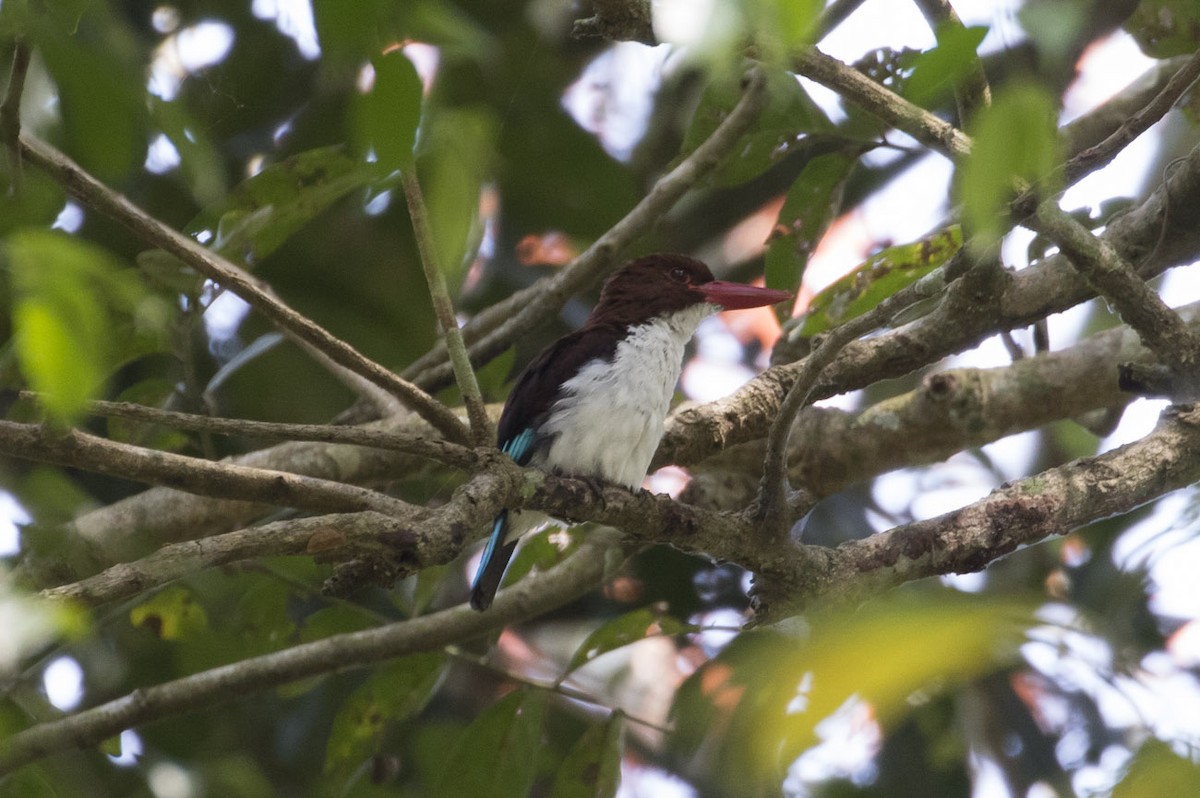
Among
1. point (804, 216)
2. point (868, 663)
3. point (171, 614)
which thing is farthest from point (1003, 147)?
point (171, 614)

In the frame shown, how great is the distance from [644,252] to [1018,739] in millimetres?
2202

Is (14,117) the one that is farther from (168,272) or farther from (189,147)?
(189,147)

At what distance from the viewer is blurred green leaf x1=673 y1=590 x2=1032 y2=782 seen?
762 mm

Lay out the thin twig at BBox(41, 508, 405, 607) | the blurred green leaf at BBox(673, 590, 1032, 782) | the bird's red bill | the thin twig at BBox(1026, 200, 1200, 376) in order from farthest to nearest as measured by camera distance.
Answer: the bird's red bill < the thin twig at BBox(1026, 200, 1200, 376) < the thin twig at BBox(41, 508, 405, 607) < the blurred green leaf at BBox(673, 590, 1032, 782)

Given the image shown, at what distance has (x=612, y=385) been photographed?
3.41m

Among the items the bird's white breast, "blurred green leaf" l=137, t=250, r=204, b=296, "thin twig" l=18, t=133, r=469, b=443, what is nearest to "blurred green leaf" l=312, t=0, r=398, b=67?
"thin twig" l=18, t=133, r=469, b=443

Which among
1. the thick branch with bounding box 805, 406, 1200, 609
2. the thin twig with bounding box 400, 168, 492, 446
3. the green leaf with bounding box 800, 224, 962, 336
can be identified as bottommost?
the thick branch with bounding box 805, 406, 1200, 609

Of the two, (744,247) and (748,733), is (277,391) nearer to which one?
(744,247)

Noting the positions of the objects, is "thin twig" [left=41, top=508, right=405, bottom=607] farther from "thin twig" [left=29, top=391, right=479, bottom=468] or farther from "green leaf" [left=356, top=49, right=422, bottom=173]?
"green leaf" [left=356, top=49, right=422, bottom=173]

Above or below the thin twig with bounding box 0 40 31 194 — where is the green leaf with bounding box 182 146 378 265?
above

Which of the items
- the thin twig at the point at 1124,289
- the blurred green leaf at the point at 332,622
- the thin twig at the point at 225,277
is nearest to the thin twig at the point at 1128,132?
the thin twig at the point at 1124,289

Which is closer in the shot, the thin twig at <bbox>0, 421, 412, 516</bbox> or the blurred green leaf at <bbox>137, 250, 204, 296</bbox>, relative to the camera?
the thin twig at <bbox>0, 421, 412, 516</bbox>

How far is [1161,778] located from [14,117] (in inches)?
84.3

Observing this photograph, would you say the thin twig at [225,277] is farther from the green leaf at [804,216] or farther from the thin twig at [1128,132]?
the green leaf at [804,216]
